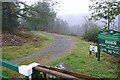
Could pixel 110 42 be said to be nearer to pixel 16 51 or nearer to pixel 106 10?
pixel 106 10

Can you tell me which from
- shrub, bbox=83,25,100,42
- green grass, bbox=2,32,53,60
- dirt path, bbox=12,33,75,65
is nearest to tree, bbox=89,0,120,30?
dirt path, bbox=12,33,75,65

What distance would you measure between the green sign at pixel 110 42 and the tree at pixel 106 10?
59.2 inches

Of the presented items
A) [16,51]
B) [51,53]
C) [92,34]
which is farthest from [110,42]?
[92,34]

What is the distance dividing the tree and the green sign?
150cm

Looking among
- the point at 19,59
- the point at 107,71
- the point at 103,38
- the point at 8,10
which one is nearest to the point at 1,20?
the point at 8,10

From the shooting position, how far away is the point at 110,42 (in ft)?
28.2

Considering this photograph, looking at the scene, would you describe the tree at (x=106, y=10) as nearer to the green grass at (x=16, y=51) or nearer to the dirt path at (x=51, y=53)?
the dirt path at (x=51, y=53)

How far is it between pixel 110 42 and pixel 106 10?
2315 millimetres

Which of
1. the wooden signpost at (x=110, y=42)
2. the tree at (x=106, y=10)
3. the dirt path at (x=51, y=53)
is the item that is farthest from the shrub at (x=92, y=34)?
the tree at (x=106, y=10)

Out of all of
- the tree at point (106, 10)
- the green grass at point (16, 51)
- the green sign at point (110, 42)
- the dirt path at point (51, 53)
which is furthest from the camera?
the green grass at point (16, 51)

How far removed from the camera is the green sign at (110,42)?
26.9 feet

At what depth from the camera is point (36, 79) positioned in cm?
215

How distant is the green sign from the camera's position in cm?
821

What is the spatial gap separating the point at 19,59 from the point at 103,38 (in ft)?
12.2
